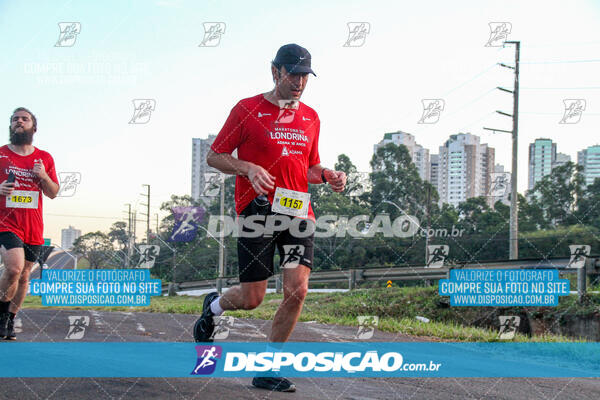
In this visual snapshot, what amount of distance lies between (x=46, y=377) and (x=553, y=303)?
28.7 feet

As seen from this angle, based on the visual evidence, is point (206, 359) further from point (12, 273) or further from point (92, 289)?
point (92, 289)

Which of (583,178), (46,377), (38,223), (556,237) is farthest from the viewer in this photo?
(583,178)

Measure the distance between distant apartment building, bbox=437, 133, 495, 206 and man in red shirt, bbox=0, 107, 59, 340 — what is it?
40.5m

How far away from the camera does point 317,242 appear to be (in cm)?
3078

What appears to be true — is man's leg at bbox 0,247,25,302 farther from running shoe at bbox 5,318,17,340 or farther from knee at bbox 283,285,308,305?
knee at bbox 283,285,308,305

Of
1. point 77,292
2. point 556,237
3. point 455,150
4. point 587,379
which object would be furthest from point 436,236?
point 587,379

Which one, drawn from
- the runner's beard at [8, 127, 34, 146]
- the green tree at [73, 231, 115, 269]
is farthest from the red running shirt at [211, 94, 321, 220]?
the green tree at [73, 231, 115, 269]

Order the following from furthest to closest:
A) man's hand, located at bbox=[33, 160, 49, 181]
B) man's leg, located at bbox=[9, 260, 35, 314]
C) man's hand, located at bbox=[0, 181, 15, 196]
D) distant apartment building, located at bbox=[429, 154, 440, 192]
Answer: distant apartment building, located at bbox=[429, 154, 440, 192]
man's leg, located at bbox=[9, 260, 35, 314]
man's hand, located at bbox=[33, 160, 49, 181]
man's hand, located at bbox=[0, 181, 15, 196]

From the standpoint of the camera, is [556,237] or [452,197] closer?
[556,237]

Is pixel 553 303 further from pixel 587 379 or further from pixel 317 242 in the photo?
pixel 317 242

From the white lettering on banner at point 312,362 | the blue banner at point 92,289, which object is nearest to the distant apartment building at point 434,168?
the blue banner at point 92,289

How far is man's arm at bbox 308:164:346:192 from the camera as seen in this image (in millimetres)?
4680

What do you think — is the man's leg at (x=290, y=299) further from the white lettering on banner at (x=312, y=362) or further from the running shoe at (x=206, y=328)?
the running shoe at (x=206, y=328)

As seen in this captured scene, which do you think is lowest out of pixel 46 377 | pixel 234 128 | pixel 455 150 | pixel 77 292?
pixel 77 292
